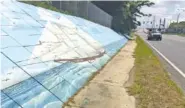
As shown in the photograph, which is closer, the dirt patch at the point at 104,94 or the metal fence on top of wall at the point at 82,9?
the dirt patch at the point at 104,94

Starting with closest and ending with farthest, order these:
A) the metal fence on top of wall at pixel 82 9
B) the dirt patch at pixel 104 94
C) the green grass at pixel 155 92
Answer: the dirt patch at pixel 104 94 < the green grass at pixel 155 92 < the metal fence on top of wall at pixel 82 9

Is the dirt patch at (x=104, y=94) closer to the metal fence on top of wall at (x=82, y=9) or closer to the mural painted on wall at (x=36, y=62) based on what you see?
the mural painted on wall at (x=36, y=62)

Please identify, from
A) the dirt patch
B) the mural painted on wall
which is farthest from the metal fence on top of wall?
the dirt patch

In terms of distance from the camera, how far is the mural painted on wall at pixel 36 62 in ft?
19.9

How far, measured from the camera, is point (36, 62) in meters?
7.64

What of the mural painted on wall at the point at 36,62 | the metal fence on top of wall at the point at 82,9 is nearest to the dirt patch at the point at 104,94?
the mural painted on wall at the point at 36,62

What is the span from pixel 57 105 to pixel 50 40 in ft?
13.0

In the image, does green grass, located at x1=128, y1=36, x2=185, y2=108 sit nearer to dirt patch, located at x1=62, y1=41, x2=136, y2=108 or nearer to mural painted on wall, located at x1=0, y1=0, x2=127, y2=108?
dirt patch, located at x1=62, y1=41, x2=136, y2=108

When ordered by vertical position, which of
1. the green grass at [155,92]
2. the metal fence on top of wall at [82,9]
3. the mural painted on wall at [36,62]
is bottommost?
the green grass at [155,92]

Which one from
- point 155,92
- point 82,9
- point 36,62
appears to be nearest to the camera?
point 36,62

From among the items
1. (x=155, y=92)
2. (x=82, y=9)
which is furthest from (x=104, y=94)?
(x=82, y=9)

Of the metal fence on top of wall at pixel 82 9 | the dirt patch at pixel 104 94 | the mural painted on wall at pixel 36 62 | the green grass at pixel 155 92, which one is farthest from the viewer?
the metal fence on top of wall at pixel 82 9

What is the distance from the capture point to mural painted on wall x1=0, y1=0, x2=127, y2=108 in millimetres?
6066

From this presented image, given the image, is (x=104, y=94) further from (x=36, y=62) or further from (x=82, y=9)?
(x=82, y=9)
